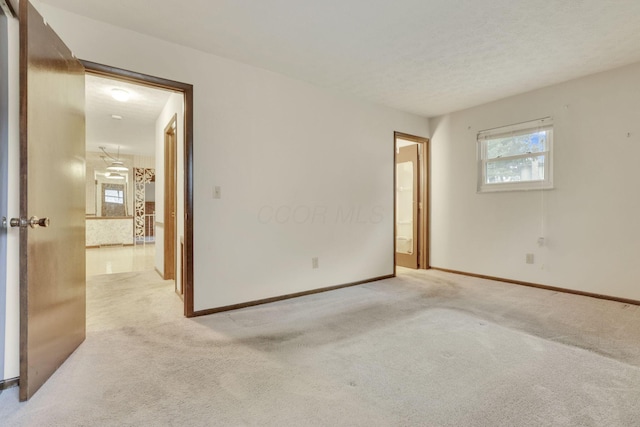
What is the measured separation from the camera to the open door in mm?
1562

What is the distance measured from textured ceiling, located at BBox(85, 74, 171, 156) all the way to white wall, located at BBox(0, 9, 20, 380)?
5.64 feet

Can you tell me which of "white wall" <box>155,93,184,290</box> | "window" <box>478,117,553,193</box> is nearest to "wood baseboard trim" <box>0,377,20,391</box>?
"white wall" <box>155,93,184,290</box>

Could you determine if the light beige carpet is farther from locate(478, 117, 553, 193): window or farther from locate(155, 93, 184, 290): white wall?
locate(478, 117, 553, 193): window

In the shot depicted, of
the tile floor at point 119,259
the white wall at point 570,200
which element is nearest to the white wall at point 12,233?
the tile floor at point 119,259

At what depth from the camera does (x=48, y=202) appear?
178cm

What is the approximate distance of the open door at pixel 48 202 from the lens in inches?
61.5

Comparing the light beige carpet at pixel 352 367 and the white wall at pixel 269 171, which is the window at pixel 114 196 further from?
the white wall at pixel 269 171

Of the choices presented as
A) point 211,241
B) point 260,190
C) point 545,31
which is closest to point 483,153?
point 545,31

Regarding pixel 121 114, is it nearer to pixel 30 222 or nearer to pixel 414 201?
pixel 30 222

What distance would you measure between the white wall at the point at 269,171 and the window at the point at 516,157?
4.39ft

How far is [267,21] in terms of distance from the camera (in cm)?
238

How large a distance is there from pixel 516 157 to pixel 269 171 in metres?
3.19

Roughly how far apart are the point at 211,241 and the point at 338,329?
4.66 ft

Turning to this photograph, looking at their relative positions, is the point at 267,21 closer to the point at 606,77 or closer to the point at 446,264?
the point at 606,77
